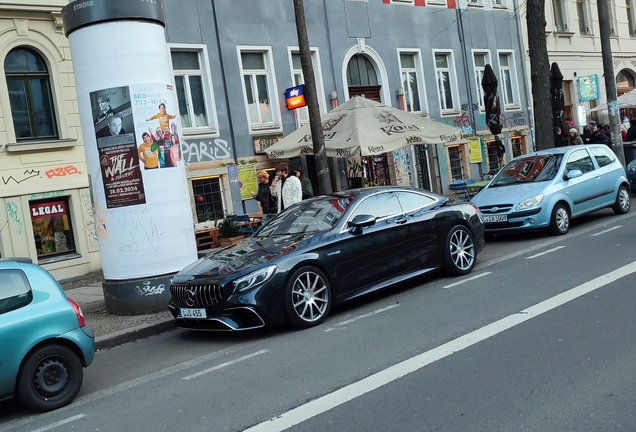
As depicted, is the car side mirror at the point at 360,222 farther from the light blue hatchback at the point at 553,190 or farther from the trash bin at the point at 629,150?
the trash bin at the point at 629,150

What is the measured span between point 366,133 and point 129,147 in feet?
21.4

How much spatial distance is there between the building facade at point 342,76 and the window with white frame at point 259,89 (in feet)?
0.09

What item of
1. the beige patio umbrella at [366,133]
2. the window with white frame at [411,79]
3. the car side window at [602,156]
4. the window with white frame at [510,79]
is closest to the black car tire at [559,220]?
the car side window at [602,156]

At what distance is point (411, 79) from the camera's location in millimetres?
24797

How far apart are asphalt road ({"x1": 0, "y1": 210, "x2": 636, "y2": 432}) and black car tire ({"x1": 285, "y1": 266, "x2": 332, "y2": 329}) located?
0.14m

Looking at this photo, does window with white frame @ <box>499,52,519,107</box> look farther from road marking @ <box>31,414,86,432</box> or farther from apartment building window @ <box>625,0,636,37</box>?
road marking @ <box>31,414,86,432</box>

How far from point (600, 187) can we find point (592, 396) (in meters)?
10.7

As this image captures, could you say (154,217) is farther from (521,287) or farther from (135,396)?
(521,287)

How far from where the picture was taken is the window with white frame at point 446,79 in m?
25.9

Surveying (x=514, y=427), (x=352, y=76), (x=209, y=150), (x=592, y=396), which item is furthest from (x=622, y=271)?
(x=352, y=76)

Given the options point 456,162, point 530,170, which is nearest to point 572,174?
point 530,170

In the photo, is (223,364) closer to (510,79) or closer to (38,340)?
(38,340)

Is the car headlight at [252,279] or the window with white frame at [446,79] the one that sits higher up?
the window with white frame at [446,79]

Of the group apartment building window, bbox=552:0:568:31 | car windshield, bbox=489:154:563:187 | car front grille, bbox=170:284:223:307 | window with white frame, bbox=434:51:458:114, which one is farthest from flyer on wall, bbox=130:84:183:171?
apartment building window, bbox=552:0:568:31
